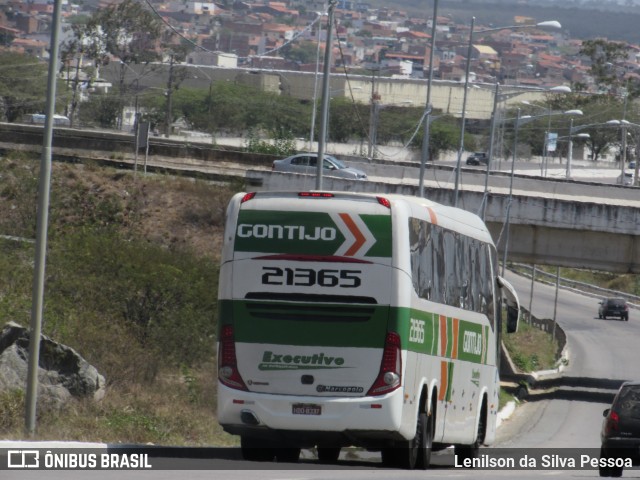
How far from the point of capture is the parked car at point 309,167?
2192 inches

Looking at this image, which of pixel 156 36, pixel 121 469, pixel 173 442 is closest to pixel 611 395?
pixel 173 442

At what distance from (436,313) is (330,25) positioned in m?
13.5

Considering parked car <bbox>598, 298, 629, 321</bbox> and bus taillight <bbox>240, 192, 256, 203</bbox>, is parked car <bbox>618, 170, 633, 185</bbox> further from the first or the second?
bus taillight <bbox>240, 192, 256, 203</bbox>

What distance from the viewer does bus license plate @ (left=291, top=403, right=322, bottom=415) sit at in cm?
1494

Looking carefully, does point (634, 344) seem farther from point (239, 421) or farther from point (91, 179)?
point (239, 421)

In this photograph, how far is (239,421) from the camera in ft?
49.4

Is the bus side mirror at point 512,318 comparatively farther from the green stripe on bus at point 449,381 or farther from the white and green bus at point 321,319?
the white and green bus at point 321,319

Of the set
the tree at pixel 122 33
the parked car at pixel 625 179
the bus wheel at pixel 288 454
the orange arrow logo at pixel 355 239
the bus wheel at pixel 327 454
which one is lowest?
the bus wheel at pixel 327 454

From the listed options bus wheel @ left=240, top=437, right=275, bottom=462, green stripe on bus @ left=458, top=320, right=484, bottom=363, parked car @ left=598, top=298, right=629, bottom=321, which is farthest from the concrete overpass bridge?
parked car @ left=598, top=298, right=629, bottom=321

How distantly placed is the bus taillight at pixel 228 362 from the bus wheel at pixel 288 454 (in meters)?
1.73

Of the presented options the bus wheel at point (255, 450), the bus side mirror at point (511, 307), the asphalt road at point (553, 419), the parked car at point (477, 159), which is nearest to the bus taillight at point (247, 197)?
the bus wheel at point (255, 450)

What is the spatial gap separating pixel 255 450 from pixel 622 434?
5526 mm

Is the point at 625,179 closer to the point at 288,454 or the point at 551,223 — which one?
the point at 551,223

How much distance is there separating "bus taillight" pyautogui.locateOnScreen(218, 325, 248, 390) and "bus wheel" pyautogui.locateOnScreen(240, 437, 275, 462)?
1.03 metres
